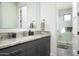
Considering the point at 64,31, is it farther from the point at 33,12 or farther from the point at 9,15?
the point at 9,15

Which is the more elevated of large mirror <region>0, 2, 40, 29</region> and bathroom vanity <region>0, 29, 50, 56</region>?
large mirror <region>0, 2, 40, 29</region>

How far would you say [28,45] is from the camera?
139cm

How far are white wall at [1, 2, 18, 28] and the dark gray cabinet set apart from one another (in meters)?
0.36

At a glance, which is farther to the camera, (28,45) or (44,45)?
(44,45)

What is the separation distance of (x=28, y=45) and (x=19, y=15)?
0.48 metres

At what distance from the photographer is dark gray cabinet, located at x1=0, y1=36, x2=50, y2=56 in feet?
3.71

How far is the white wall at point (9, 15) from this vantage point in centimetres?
142

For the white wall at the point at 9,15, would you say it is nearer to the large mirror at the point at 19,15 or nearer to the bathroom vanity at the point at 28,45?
the large mirror at the point at 19,15

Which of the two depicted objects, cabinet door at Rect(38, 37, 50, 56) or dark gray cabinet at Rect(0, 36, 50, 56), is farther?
cabinet door at Rect(38, 37, 50, 56)

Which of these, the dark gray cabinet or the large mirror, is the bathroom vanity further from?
the large mirror

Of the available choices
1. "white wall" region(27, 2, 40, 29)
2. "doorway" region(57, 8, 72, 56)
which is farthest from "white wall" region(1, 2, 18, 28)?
"doorway" region(57, 8, 72, 56)

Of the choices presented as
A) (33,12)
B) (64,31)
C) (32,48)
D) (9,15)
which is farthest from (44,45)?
(9,15)

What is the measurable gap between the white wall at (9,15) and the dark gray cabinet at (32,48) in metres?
0.36

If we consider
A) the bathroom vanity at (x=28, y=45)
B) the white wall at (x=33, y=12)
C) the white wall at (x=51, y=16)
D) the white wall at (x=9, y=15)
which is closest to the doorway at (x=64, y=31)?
the white wall at (x=51, y=16)
